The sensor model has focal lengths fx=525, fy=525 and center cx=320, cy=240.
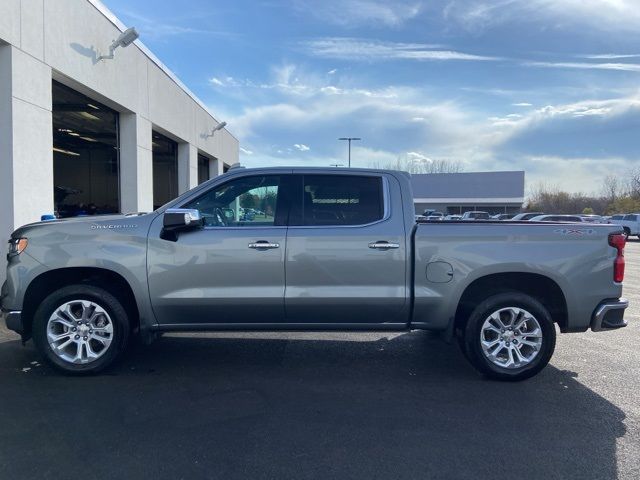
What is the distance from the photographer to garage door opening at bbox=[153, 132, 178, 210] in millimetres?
19984

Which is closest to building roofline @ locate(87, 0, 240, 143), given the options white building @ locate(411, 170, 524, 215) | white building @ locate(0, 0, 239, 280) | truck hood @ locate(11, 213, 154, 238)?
white building @ locate(0, 0, 239, 280)

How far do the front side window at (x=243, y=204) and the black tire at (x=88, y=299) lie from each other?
1.21 meters

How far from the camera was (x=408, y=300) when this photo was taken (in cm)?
516

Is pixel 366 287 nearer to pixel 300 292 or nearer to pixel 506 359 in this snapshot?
pixel 300 292

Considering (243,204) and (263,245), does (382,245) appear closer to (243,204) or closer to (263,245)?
(263,245)

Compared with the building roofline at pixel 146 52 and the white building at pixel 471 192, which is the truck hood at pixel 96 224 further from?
the white building at pixel 471 192

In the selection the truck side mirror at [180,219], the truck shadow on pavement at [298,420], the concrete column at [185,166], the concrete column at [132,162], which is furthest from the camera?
the concrete column at [185,166]

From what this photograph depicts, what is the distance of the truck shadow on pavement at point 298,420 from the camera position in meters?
3.48

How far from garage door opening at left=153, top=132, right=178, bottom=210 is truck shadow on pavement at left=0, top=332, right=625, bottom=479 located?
14.8 metres

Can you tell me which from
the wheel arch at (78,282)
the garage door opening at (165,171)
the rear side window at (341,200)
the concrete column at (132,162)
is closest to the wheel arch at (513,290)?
the rear side window at (341,200)

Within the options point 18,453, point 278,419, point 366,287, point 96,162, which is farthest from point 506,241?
point 96,162

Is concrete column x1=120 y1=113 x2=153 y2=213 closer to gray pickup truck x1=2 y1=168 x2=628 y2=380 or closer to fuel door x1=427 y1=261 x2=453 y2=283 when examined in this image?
gray pickup truck x1=2 y1=168 x2=628 y2=380

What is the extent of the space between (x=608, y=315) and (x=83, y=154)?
2457 cm

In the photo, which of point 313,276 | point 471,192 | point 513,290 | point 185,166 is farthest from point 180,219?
point 471,192
